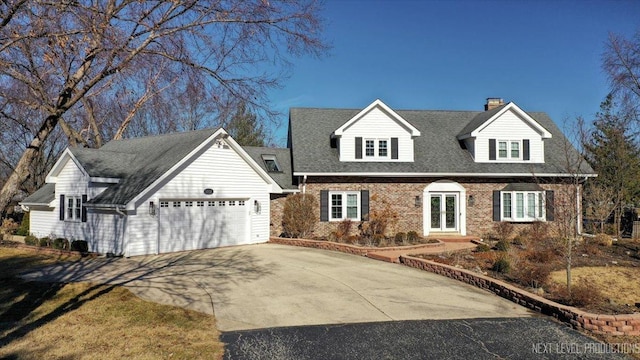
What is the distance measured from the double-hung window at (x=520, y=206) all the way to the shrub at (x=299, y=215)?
10129 mm

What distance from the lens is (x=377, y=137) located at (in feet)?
68.5

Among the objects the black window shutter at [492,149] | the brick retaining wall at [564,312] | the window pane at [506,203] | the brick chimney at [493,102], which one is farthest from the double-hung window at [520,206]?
the brick retaining wall at [564,312]

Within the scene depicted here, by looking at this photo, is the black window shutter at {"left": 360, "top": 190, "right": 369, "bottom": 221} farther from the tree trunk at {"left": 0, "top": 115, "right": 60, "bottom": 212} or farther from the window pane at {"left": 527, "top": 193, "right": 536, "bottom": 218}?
the tree trunk at {"left": 0, "top": 115, "right": 60, "bottom": 212}

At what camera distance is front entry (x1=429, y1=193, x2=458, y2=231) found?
804 inches

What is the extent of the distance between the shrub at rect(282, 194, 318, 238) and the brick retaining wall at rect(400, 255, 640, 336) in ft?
28.8

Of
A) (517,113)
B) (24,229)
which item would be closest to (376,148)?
(517,113)

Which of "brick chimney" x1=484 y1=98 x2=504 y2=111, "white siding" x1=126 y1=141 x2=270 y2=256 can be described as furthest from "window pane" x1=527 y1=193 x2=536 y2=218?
"white siding" x1=126 y1=141 x2=270 y2=256

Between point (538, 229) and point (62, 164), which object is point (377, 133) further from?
point (62, 164)

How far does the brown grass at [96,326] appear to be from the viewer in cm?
607

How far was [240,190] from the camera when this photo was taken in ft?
59.0

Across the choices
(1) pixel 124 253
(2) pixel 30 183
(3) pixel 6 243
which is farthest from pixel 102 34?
(2) pixel 30 183

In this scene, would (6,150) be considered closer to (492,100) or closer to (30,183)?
(30,183)

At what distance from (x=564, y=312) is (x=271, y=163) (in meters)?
16.3

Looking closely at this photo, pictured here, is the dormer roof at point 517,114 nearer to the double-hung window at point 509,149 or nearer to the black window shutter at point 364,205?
the double-hung window at point 509,149
